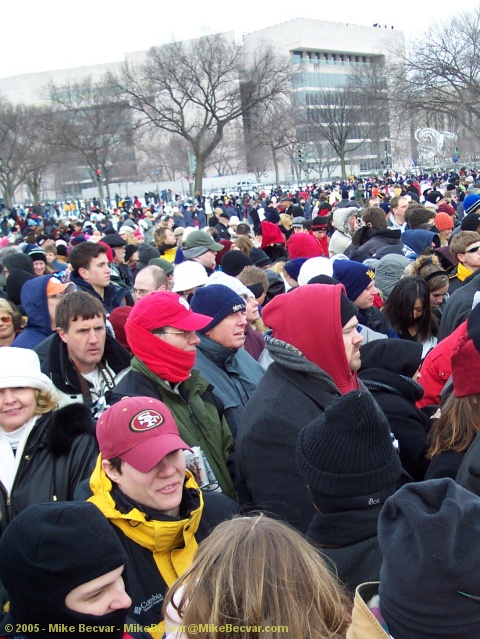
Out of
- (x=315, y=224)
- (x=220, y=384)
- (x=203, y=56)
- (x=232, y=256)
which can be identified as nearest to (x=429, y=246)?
(x=232, y=256)

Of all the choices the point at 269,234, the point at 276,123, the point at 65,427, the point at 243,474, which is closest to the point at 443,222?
the point at 269,234

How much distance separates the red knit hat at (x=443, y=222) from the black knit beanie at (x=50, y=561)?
25.4 ft

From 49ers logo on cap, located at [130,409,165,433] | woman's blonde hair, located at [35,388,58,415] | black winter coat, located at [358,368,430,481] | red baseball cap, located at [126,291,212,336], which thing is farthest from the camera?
red baseball cap, located at [126,291,212,336]

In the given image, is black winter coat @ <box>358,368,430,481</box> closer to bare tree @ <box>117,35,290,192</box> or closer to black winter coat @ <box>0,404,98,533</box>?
black winter coat @ <box>0,404,98,533</box>

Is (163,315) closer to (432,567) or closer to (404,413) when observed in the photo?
(404,413)

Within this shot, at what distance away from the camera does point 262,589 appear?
1.66 meters

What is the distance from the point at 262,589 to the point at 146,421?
3.81ft

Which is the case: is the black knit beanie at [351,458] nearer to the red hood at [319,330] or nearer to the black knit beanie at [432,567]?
the black knit beanie at [432,567]

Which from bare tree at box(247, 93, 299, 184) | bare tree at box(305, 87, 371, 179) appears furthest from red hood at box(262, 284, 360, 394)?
bare tree at box(305, 87, 371, 179)

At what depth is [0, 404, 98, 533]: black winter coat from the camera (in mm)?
2979

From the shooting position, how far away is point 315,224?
1103 centimetres

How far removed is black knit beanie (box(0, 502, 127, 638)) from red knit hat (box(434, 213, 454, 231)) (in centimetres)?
773

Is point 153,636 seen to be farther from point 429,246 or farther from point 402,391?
point 429,246

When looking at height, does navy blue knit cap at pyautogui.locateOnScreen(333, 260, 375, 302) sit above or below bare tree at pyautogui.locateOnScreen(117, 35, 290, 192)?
below
